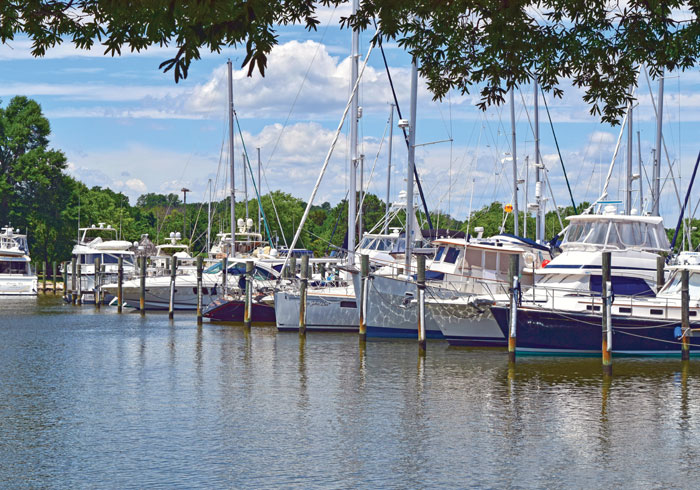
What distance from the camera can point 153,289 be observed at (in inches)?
2105

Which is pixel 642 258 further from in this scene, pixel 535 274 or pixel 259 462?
pixel 259 462

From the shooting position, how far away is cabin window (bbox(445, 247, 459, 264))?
35.6 metres

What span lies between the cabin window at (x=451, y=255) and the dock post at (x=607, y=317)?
8.59 m

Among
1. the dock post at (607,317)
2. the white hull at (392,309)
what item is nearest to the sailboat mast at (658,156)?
the white hull at (392,309)

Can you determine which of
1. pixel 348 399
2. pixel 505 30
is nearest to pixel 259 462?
pixel 348 399

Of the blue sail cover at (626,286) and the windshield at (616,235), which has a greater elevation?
the windshield at (616,235)

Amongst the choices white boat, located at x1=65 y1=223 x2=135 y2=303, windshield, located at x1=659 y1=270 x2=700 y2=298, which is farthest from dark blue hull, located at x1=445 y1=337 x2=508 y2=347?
white boat, located at x1=65 y1=223 x2=135 y2=303

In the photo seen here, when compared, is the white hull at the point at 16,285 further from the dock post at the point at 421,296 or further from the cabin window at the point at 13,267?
the dock post at the point at 421,296

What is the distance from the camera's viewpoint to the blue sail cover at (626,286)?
3247 cm

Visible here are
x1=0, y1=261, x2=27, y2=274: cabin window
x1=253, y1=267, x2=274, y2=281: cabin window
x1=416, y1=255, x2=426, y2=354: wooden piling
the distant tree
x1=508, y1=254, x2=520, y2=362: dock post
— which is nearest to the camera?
x1=508, y1=254, x2=520, y2=362: dock post

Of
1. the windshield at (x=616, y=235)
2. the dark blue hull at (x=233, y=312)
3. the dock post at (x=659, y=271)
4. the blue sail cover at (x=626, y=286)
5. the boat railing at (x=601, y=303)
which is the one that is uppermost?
the windshield at (x=616, y=235)

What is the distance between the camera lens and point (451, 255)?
1409 inches

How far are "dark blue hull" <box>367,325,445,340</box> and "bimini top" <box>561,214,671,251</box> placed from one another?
5.72 metres

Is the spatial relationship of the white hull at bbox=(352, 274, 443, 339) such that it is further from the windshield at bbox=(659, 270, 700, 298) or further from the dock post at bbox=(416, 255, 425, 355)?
the windshield at bbox=(659, 270, 700, 298)
